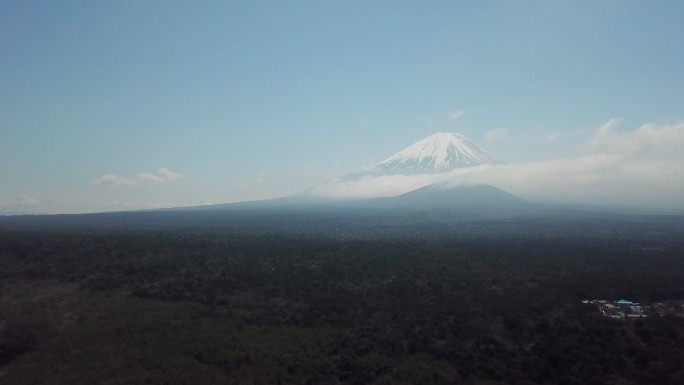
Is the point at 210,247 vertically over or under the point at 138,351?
over

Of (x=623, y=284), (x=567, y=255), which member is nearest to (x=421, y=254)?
(x=567, y=255)

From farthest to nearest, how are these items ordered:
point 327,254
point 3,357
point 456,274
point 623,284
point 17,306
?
point 327,254
point 456,274
point 623,284
point 17,306
point 3,357

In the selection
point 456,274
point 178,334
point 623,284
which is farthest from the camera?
point 456,274

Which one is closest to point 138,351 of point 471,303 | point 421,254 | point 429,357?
point 429,357

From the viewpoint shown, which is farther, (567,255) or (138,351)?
(567,255)

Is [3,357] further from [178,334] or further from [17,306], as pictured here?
[178,334]

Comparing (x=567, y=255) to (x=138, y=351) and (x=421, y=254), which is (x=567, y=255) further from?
(x=138, y=351)
